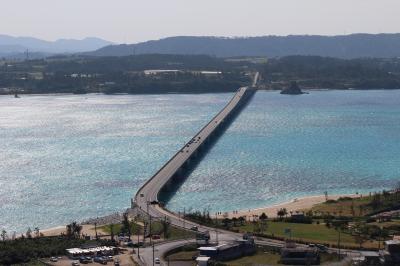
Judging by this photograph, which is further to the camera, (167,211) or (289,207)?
(289,207)

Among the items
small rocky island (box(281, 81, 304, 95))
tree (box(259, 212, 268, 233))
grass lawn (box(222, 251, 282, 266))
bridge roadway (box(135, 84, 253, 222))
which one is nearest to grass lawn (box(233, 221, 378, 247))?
tree (box(259, 212, 268, 233))

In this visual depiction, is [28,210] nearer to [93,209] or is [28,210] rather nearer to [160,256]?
[93,209]

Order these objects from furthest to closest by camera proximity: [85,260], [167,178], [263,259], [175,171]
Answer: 1. [175,171]
2. [167,178]
3. [263,259]
4. [85,260]

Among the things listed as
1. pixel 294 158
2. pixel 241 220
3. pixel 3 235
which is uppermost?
pixel 294 158

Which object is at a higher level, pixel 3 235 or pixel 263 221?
pixel 263 221

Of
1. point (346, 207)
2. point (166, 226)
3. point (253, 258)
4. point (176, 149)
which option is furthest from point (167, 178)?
point (253, 258)

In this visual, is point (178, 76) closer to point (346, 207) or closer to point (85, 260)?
point (346, 207)

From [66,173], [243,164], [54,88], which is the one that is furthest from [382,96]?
[66,173]
